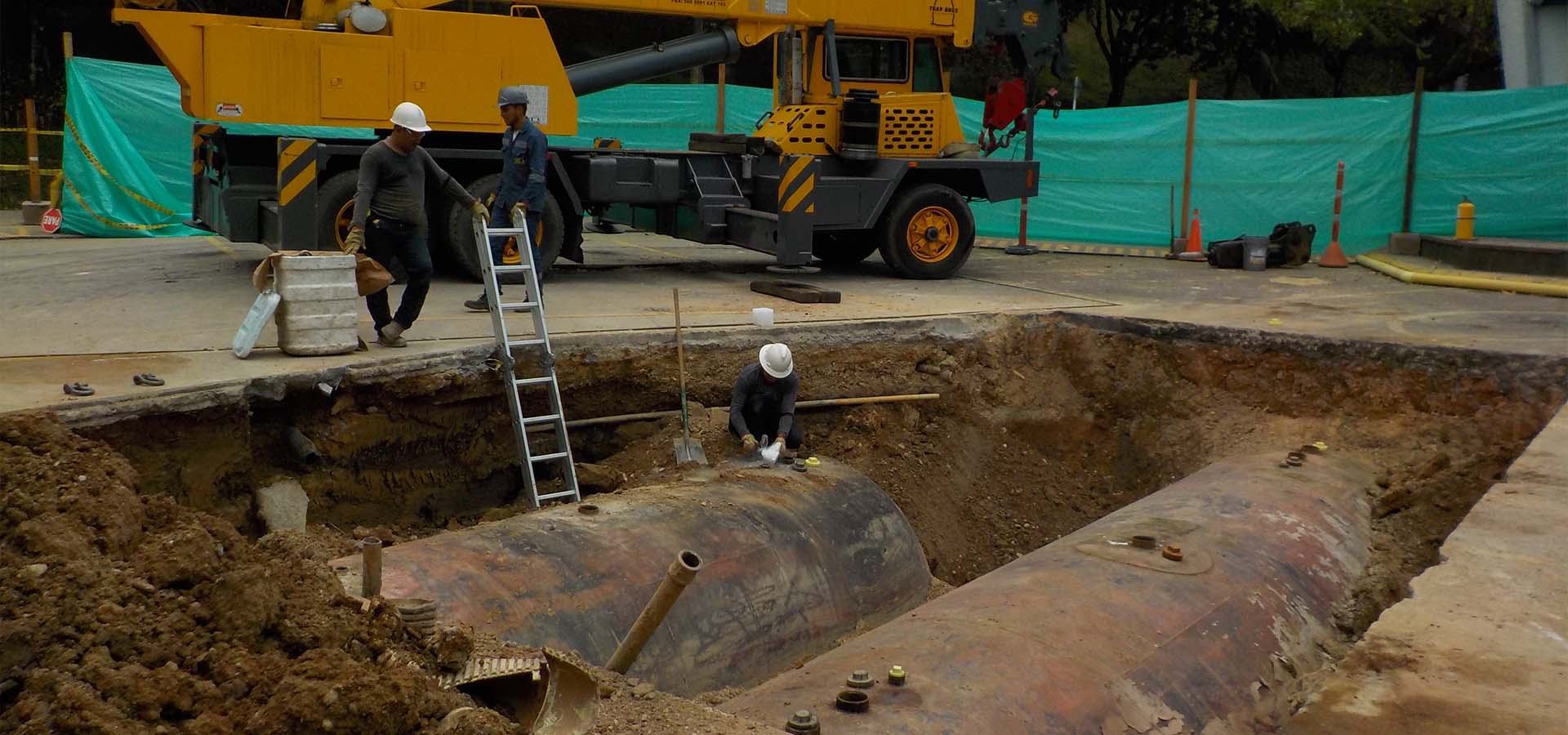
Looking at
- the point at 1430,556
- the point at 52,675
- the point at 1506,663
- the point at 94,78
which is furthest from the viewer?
the point at 94,78

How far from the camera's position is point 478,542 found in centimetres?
542

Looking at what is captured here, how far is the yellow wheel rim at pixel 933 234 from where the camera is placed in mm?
12398

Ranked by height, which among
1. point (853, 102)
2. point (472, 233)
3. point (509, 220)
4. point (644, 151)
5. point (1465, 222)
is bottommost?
point (472, 233)

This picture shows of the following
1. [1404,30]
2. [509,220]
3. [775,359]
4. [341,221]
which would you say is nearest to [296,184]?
[341,221]

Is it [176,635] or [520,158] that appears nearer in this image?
[176,635]

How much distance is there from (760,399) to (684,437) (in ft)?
1.70

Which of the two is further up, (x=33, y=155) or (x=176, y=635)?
(x=33, y=155)

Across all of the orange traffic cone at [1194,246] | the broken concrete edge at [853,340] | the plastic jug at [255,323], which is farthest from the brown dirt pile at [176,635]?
the orange traffic cone at [1194,246]

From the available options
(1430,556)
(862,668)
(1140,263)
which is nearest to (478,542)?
(862,668)

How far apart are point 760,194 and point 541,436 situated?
4298 mm

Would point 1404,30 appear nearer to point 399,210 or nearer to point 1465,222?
point 1465,222

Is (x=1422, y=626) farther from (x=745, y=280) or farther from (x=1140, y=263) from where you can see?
(x=1140, y=263)

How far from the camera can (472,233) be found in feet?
35.2

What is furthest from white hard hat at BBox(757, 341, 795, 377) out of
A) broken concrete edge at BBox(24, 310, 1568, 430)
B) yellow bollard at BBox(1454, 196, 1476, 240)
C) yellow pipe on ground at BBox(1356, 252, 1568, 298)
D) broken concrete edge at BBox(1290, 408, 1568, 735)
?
yellow bollard at BBox(1454, 196, 1476, 240)
